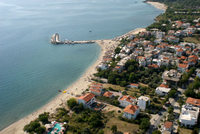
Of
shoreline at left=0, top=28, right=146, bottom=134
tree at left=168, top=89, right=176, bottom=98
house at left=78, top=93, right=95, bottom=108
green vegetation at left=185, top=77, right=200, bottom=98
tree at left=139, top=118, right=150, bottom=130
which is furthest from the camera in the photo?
tree at left=168, top=89, right=176, bottom=98

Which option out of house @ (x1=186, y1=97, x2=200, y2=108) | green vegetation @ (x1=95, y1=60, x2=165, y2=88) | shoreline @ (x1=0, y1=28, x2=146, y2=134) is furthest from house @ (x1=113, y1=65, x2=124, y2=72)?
house @ (x1=186, y1=97, x2=200, y2=108)

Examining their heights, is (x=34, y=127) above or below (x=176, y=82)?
below

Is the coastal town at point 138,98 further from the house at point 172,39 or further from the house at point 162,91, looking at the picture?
the house at point 172,39

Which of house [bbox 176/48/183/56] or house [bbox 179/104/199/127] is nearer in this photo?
house [bbox 179/104/199/127]

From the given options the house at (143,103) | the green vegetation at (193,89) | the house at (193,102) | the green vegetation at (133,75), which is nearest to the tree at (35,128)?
the house at (143,103)

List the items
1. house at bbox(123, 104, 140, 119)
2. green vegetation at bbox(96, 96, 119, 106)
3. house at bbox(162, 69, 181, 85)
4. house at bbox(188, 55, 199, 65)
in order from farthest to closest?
1. house at bbox(188, 55, 199, 65)
2. house at bbox(162, 69, 181, 85)
3. green vegetation at bbox(96, 96, 119, 106)
4. house at bbox(123, 104, 140, 119)

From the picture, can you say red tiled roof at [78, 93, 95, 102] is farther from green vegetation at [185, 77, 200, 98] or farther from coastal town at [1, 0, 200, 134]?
green vegetation at [185, 77, 200, 98]

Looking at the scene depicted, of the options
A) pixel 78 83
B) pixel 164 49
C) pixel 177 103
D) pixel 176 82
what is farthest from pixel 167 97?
pixel 164 49

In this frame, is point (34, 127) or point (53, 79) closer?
point (34, 127)

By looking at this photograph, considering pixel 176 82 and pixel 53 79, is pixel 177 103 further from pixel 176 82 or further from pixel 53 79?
pixel 53 79
